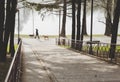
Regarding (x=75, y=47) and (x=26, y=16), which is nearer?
(x=75, y=47)

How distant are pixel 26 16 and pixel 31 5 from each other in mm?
66695

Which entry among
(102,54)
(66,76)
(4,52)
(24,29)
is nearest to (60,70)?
(66,76)

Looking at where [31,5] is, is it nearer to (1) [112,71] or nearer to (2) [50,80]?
(1) [112,71]

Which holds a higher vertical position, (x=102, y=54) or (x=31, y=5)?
(x=31, y=5)

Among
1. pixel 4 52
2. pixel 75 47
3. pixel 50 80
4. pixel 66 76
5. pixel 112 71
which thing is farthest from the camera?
pixel 75 47

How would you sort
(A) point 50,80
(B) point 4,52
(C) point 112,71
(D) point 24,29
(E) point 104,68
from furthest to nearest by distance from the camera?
(D) point 24,29, (B) point 4,52, (E) point 104,68, (C) point 112,71, (A) point 50,80

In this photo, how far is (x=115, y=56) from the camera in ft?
72.7

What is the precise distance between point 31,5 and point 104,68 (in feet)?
36.1

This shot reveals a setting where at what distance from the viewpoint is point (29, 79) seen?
13758 mm

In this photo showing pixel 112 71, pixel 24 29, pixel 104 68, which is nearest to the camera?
pixel 112 71

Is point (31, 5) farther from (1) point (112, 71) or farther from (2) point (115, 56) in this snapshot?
(1) point (112, 71)

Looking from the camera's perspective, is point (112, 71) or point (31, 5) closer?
point (112, 71)

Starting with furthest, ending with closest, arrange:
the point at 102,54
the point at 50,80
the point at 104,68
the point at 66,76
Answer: the point at 102,54 → the point at 104,68 → the point at 66,76 → the point at 50,80

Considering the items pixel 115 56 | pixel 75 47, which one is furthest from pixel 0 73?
pixel 75 47
